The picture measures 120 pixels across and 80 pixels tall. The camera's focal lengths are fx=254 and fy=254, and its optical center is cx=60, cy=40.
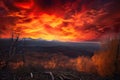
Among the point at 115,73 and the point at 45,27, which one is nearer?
the point at 115,73

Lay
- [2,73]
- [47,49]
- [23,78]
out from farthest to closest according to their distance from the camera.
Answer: [47,49] < [2,73] < [23,78]

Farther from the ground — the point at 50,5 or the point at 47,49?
the point at 50,5

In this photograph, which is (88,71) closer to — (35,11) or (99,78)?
(99,78)

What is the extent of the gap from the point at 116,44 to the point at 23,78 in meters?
6.48

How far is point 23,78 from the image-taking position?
12008 mm

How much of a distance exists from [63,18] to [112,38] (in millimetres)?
6788

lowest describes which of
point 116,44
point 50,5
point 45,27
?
point 116,44

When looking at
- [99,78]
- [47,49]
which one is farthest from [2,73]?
[47,49]

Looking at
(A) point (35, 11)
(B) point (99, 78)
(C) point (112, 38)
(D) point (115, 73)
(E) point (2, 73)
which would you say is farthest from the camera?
(A) point (35, 11)

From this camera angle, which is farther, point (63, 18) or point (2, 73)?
point (63, 18)

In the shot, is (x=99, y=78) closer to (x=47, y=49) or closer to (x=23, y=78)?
(x=23, y=78)

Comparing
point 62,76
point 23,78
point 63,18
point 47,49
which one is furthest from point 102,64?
point 47,49

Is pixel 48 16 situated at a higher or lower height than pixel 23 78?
higher

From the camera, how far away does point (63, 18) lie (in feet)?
71.6
